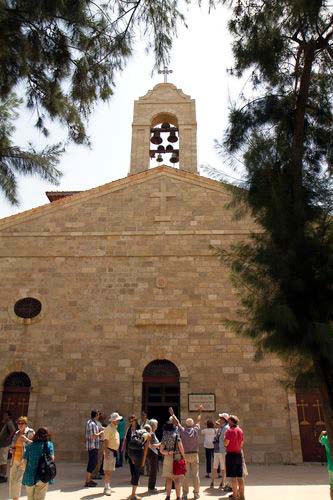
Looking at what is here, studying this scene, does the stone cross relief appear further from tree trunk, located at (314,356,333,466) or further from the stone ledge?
tree trunk, located at (314,356,333,466)

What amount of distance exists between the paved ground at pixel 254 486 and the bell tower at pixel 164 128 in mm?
9212

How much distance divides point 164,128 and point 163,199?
3032 millimetres

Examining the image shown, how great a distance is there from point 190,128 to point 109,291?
622 centimetres

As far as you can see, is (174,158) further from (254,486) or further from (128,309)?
(254,486)

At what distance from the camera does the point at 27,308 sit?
44.8 ft

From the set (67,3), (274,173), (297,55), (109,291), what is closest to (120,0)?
(67,3)

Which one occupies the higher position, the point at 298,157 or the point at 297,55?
the point at 297,55

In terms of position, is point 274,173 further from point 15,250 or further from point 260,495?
point 15,250

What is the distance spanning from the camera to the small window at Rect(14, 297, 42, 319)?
44.5 ft

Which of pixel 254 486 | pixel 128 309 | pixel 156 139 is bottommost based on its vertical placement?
pixel 254 486

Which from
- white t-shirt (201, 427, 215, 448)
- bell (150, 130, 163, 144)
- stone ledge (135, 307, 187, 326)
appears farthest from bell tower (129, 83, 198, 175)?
white t-shirt (201, 427, 215, 448)

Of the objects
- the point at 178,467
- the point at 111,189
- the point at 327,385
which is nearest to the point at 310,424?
the point at 178,467

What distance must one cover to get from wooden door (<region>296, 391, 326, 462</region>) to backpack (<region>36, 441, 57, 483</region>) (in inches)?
315

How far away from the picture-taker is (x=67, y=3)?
5.57 metres
